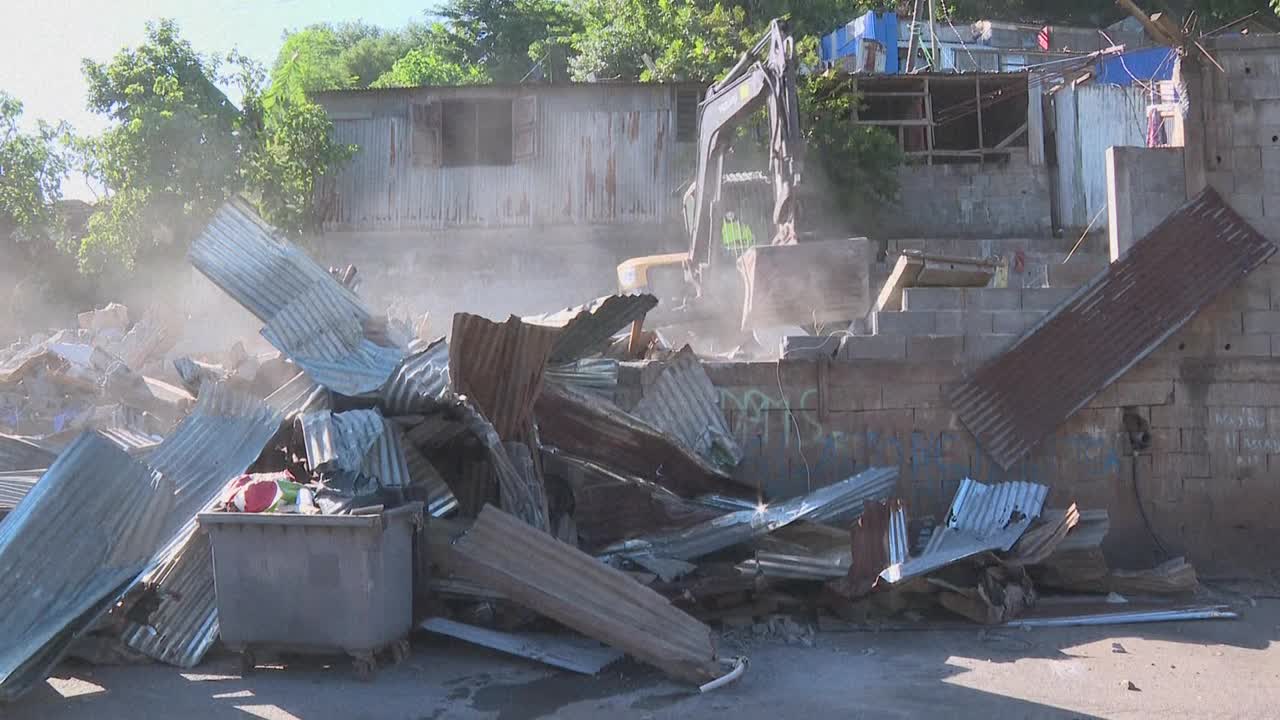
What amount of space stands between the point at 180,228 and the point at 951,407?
1544 centimetres

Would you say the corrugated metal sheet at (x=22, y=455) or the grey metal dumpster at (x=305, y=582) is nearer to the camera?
the grey metal dumpster at (x=305, y=582)

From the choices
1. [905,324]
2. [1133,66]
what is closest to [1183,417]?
[905,324]

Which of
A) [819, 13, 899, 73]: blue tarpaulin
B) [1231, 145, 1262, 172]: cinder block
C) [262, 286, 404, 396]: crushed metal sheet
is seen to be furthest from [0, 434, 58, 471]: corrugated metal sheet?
[819, 13, 899, 73]: blue tarpaulin

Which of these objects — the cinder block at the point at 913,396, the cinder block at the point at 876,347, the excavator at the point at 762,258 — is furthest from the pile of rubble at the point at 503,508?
the excavator at the point at 762,258

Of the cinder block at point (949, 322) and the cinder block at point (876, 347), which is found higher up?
the cinder block at point (949, 322)

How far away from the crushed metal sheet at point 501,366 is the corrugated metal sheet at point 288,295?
999mm

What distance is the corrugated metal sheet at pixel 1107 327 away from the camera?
29.3 feet

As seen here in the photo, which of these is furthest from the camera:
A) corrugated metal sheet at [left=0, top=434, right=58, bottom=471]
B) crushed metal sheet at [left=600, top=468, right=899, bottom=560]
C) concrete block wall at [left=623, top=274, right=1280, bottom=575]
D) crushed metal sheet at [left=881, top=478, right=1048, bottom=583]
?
concrete block wall at [left=623, top=274, right=1280, bottom=575]

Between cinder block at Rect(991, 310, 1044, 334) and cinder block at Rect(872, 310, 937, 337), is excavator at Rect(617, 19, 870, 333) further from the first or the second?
cinder block at Rect(991, 310, 1044, 334)

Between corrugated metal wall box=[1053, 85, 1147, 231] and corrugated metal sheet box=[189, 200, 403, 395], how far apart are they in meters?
15.7

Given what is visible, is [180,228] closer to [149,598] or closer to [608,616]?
[149,598]

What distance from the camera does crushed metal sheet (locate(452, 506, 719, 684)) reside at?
20.2 feet

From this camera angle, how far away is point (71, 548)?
631 cm

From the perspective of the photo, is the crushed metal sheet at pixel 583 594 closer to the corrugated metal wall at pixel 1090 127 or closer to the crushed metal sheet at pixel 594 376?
the crushed metal sheet at pixel 594 376
